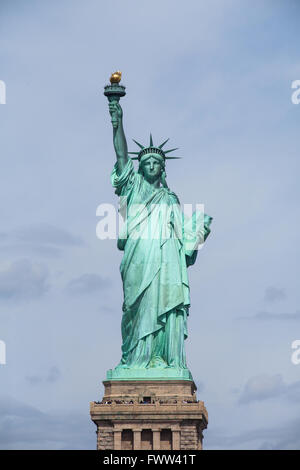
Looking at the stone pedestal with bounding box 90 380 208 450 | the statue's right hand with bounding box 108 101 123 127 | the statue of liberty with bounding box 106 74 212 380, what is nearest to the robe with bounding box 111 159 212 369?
the statue of liberty with bounding box 106 74 212 380

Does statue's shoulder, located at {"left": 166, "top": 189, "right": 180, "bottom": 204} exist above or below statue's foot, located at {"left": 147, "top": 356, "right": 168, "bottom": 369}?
above

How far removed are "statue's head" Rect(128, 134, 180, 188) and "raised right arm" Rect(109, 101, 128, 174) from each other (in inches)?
22.4

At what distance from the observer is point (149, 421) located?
200 feet

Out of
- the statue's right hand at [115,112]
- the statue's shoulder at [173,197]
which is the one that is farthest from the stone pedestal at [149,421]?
the statue's right hand at [115,112]

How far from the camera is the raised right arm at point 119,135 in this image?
63719 mm

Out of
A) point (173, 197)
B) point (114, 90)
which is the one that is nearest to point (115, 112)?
point (114, 90)

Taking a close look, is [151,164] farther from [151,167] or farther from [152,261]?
[152,261]

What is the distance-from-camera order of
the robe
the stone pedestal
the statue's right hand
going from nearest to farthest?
1. the stone pedestal
2. the robe
3. the statue's right hand

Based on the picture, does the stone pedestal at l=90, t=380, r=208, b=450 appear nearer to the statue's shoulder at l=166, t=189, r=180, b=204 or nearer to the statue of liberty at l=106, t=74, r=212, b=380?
the statue of liberty at l=106, t=74, r=212, b=380

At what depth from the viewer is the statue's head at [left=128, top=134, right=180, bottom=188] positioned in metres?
63.8

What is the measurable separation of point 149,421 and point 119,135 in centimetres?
1007

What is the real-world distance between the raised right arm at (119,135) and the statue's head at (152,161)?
569 millimetres

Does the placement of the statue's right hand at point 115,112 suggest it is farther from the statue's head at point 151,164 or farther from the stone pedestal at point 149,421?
the stone pedestal at point 149,421
